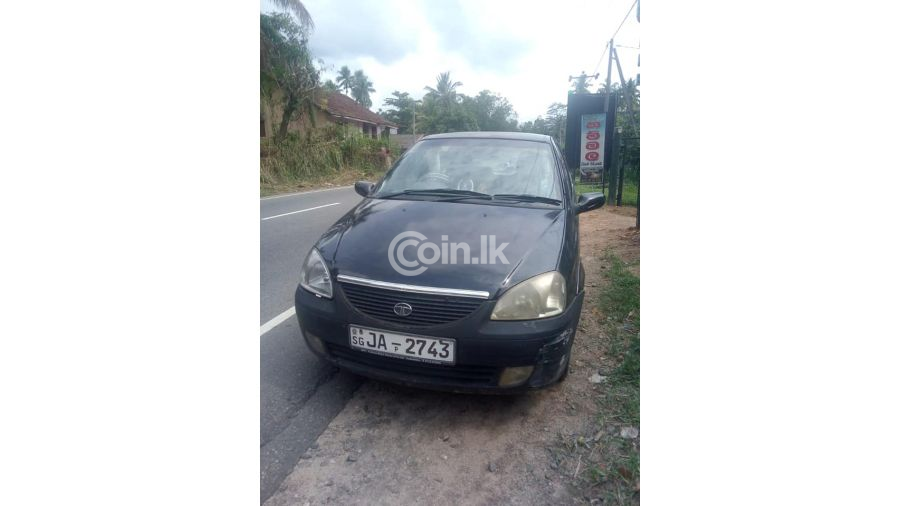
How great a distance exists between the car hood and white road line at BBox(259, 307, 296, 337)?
104 cm

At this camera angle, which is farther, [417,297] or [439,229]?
[439,229]

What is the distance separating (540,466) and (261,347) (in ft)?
6.18

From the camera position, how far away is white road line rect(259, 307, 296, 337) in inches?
122

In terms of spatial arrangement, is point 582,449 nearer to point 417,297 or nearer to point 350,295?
point 417,297

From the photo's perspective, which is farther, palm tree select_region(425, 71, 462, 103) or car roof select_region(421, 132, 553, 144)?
palm tree select_region(425, 71, 462, 103)

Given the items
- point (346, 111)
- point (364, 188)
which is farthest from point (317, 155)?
point (364, 188)

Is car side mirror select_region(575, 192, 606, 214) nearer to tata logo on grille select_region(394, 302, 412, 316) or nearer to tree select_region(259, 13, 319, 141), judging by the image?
tata logo on grille select_region(394, 302, 412, 316)

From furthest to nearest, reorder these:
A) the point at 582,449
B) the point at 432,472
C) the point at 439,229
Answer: the point at 439,229 < the point at 582,449 < the point at 432,472

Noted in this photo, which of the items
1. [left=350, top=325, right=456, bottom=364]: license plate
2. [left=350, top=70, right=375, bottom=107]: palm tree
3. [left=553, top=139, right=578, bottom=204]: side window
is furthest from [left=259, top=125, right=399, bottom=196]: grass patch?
[left=350, top=70, right=375, bottom=107]: palm tree

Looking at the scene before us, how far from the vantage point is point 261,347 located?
285 cm

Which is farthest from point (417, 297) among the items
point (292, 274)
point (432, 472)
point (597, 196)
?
point (292, 274)

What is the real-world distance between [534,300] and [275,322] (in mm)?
A: 2102

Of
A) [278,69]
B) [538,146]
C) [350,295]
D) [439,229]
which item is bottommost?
[350,295]

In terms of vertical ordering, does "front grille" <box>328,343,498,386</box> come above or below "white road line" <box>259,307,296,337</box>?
above
